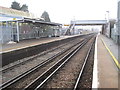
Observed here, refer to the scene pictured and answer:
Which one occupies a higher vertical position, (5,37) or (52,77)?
(5,37)

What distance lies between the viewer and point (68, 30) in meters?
66.9

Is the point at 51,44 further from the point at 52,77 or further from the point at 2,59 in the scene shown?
the point at 52,77

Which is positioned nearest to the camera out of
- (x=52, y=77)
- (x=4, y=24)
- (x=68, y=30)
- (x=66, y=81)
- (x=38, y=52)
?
(x=66, y=81)

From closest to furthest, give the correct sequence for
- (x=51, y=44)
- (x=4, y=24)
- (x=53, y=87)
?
(x=53, y=87)
(x=4, y=24)
(x=51, y=44)

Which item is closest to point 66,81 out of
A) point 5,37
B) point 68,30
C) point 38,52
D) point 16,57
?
point 16,57

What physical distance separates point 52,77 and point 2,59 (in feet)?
16.5

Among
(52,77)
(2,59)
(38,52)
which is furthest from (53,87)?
(38,52)

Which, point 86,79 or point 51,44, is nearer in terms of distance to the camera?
point 86,79

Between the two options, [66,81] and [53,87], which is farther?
[66,81]

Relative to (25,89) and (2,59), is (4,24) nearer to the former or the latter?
(2,59)

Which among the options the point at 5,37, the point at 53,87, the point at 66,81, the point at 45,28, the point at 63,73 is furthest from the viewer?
the point at 45,28

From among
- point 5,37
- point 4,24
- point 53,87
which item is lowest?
point 53,87

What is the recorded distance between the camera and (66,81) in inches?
329

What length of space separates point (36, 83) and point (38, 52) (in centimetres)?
1114
